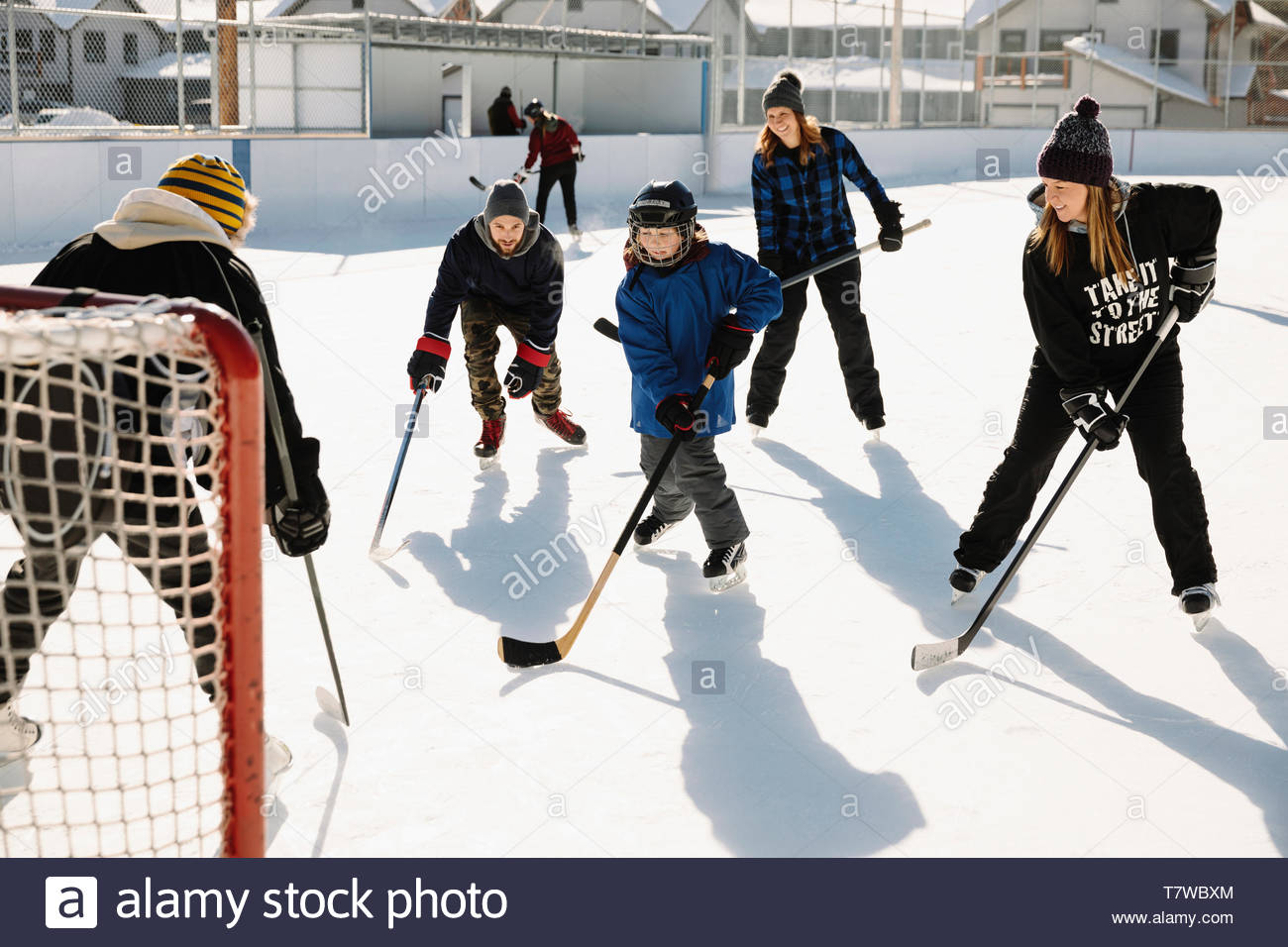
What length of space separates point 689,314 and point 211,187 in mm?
1283

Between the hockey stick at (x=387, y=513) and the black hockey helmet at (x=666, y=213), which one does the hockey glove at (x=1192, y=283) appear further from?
the hockey stick at (x=387, y=513)

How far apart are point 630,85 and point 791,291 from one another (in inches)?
670

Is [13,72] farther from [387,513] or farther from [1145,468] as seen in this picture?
[1145,468]

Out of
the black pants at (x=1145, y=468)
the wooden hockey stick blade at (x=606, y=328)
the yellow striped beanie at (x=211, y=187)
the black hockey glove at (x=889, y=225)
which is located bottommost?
the black pants at (x=1145, y=468)

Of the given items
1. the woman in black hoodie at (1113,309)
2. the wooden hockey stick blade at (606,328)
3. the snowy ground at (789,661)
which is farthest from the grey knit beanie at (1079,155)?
the wooden hockey stick blade at (606,328)

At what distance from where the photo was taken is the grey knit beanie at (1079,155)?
9.65 ft

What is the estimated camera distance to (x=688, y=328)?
3.41 m

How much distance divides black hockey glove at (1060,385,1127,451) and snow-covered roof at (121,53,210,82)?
9.04 metres

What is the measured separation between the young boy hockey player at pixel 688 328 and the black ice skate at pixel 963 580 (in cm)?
59

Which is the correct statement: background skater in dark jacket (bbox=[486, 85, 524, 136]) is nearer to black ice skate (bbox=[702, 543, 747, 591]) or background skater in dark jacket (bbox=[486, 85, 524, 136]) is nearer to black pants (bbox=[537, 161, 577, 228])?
black pants (bbox=[537, 161, 577, 228])

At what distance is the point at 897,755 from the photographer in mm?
2668

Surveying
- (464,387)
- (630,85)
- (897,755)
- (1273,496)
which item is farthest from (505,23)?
(897,755)
